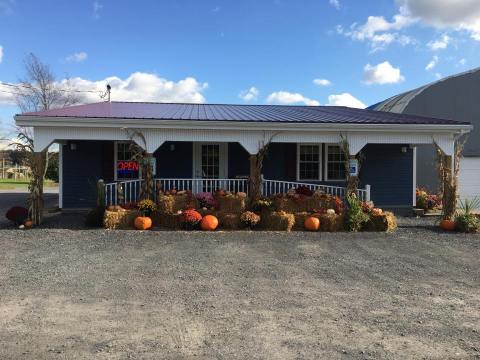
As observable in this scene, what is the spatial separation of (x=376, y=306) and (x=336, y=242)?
416 cm

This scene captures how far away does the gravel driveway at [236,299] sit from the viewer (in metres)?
3.92

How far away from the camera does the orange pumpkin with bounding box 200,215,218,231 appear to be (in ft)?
34.1

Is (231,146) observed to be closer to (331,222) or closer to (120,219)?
(331,222)

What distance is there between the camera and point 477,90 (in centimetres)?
1847

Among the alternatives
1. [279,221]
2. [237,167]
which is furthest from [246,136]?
[237,167]

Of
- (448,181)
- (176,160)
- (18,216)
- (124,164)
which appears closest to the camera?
(18,216)

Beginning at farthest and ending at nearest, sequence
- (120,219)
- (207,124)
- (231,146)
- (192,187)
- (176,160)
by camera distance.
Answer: (231,146)
(176,160)
(192,187)
(207,124)
(120,219)

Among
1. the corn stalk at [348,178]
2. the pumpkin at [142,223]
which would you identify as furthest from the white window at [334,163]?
the pumpkin at [142,223]

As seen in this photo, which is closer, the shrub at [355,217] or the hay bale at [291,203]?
the shrub at [355,217]

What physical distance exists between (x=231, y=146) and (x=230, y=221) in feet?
14.4

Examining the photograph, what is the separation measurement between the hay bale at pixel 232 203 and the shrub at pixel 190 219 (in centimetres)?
82

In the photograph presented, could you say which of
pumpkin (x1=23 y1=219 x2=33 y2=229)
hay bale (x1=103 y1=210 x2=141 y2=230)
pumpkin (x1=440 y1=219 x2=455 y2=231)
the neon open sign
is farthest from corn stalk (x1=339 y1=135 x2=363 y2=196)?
pumpkin (x1=23 y1=219 x2=33 y2=229)

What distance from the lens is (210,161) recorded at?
14555 millimetres

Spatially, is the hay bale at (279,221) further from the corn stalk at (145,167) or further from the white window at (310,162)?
the white window at (310,162)
